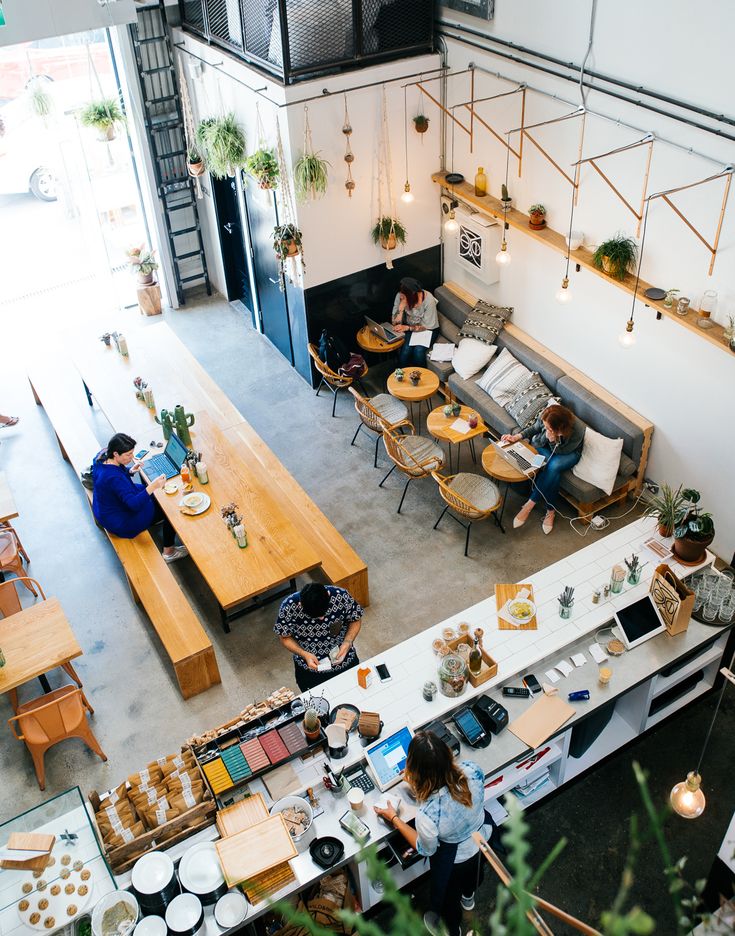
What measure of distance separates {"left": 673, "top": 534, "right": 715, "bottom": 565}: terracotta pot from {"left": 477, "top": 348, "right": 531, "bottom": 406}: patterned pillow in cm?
297

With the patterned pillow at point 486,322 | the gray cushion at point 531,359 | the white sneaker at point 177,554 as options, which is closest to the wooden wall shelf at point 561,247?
the gray cushion at point 531,359

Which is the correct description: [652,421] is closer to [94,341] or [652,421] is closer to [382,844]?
[382,844]

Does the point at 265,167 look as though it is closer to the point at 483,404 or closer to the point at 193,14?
the point at 193,14

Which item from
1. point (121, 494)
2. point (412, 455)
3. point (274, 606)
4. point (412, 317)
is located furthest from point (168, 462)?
point (412, 317)

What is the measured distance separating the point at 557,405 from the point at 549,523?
113 centimetres

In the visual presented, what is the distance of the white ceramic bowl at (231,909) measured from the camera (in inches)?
184

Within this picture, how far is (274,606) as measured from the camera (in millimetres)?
7832

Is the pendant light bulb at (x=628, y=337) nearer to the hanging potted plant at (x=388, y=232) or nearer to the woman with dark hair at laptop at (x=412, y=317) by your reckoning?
the woman with dark hair at laptop at (x=412, y=317)

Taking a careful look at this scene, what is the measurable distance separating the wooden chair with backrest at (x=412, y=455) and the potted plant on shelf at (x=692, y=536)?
2524 mm

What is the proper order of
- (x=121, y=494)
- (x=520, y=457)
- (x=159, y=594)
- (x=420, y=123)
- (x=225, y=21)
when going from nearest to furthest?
1. (x=159, y=594)
2. (x=121, y=494)
3. (x=520, y=457)
4. (x=225, y=21)
5. (x=420, y=123)

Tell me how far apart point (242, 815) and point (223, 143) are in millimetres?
7143

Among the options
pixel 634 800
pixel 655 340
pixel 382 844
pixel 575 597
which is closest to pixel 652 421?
pixel 655 340

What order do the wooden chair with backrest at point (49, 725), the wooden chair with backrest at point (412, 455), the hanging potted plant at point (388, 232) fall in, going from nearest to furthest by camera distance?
the wooden chair with backrest at point (49, 725)
the wooden chair with backrest at point (412, 455)
the hanging potted plant at point (388, 232)

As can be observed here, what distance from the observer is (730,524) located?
7574 millimetres
